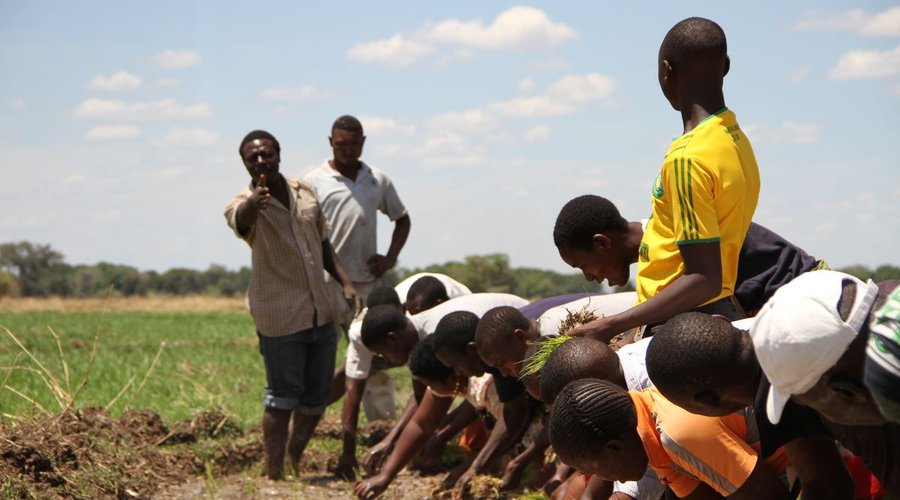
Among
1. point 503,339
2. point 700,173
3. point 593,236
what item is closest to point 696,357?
point 700,173

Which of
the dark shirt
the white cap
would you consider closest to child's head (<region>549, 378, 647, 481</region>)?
the dark shirt

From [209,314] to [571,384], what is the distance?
2300 centimetres

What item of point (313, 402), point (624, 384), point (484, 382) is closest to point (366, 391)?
point (313, 402)

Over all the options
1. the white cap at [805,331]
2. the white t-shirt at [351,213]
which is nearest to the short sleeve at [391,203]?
the white t-shirt at [351,213]

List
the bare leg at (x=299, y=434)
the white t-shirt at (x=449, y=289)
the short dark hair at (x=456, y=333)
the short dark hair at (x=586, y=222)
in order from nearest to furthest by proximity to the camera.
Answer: the short dark hair at (x=586, y=222) → the short dark hair at (x=456, y=333) → the bare leg at (x=299, y=434) → the white t-shirt at (x=449, y=289)

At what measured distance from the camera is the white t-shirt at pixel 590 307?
18.0ft

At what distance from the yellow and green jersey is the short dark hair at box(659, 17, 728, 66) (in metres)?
0.22

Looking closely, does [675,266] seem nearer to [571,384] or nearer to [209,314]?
[571,384]

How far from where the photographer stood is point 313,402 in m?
7.51

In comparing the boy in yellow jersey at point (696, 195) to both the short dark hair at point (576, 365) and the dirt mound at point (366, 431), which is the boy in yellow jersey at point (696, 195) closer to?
the short dark hair at point (576, 365)

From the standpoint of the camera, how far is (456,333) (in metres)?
5.85

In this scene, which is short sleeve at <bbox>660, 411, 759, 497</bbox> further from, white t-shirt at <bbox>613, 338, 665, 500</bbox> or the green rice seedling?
the green rice seedling

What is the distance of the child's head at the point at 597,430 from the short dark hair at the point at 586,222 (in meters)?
1.09

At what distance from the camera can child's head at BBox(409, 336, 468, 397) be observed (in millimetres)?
6277
